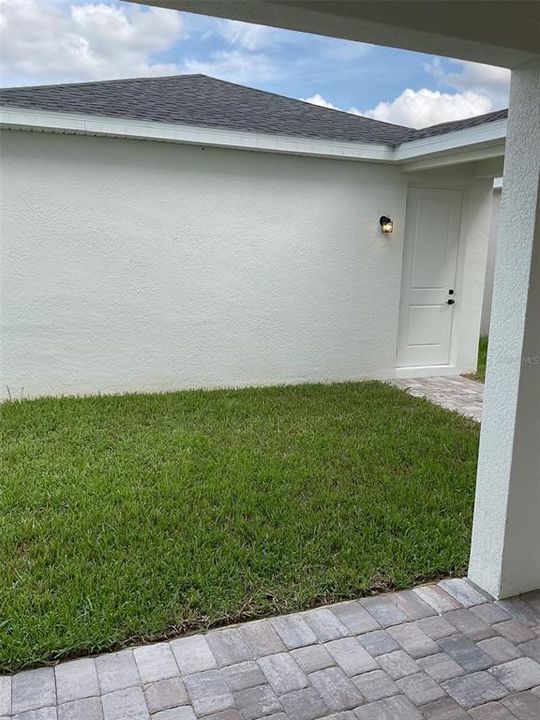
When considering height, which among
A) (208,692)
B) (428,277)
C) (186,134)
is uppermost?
(186,134)

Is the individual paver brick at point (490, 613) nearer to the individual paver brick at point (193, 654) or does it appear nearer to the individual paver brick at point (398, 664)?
the individual paver brick at point (398, 664)

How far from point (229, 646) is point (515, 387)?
180 centimetres

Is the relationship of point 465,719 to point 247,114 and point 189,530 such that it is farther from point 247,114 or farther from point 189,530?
point 247,114

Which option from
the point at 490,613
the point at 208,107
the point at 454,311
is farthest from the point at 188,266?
the point at 490,613

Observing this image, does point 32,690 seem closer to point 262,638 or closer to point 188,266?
point 262,638

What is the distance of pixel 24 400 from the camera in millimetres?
6203

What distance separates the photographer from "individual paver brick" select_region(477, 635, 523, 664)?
2.50m

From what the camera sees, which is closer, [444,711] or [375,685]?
[444,711]

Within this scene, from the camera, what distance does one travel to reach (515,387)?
2729mm

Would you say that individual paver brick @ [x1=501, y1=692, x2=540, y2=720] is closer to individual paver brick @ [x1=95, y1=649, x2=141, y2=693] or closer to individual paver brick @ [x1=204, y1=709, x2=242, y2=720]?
individual paver brick @ [x1=204, y1=709, x2=242, y2=720]

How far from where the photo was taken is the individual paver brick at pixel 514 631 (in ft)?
8.61

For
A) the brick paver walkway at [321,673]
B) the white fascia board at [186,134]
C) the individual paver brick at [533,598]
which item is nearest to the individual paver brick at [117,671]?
the brick paver walkway at [321,673]

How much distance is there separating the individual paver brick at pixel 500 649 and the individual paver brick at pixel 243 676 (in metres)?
1.02

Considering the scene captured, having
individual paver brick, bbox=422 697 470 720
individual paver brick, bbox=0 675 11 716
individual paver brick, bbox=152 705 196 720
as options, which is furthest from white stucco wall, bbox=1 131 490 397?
individual paver brick, bbox=422 697 470 720
